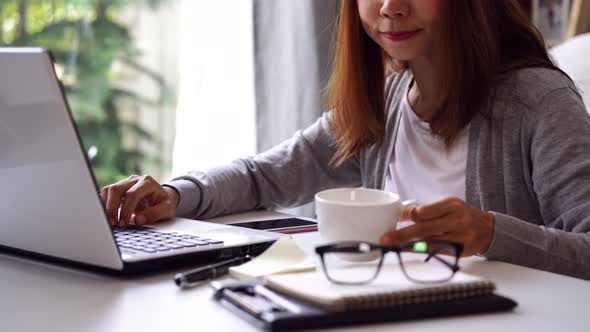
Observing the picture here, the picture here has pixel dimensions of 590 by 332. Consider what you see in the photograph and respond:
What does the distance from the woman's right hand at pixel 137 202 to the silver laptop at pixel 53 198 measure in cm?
11

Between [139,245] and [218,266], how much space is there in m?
0.13

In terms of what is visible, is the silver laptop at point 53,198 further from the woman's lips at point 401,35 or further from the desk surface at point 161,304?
the woman's lips at point 401,35

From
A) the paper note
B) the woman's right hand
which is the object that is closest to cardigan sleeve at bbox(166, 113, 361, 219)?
the woman's right hand

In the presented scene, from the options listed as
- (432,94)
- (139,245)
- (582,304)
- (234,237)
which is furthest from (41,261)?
(432,94)

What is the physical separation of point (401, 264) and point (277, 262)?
7.1 inches

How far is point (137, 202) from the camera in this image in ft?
3.74

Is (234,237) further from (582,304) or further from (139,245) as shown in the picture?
(582,304)

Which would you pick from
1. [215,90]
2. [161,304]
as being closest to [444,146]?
[161,304]

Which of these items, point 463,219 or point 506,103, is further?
point 506,103

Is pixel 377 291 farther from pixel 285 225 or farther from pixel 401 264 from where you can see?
pixel 285 225

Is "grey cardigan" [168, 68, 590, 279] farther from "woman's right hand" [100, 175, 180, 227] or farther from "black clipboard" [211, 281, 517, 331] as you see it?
"black clipboard" [211, 281, 517, 331]

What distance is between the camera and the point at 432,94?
1.37m

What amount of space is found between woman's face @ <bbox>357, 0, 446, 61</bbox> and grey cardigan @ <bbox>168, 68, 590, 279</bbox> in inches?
5.5

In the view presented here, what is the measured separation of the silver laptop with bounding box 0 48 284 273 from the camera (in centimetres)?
79
